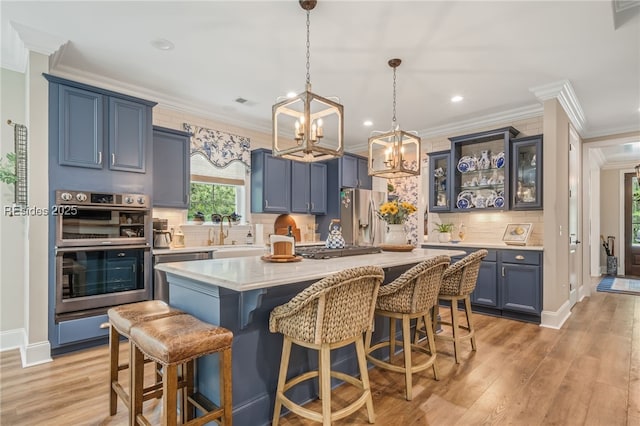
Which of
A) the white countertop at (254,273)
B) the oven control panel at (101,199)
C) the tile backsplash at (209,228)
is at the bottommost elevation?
the white countertop at (254,273)

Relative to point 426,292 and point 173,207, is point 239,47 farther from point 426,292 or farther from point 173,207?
point 426,292

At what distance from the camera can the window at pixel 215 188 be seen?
4773 millimetres

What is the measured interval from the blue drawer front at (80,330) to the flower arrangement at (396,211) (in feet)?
9.50

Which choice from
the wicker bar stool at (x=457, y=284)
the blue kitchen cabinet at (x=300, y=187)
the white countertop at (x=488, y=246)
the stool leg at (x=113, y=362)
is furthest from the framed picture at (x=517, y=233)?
the stool leg at (x=113, y=362)

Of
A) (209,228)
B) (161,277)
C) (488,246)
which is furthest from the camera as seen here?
(209,228)

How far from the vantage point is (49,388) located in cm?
249

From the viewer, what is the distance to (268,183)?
17.3 ft

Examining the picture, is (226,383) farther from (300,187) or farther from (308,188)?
(308,188)

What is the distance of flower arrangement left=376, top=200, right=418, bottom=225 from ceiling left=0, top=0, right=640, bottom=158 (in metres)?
1.39

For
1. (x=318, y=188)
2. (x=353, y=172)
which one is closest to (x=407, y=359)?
(x=318, y=188)

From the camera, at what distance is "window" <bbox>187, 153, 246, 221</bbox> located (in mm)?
4773

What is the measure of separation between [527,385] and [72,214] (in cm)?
404

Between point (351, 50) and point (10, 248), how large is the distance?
12.2 feet

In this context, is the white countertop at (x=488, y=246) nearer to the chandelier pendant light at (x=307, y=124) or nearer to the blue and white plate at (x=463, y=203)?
the blue and white plate at (x=463, y=203)
